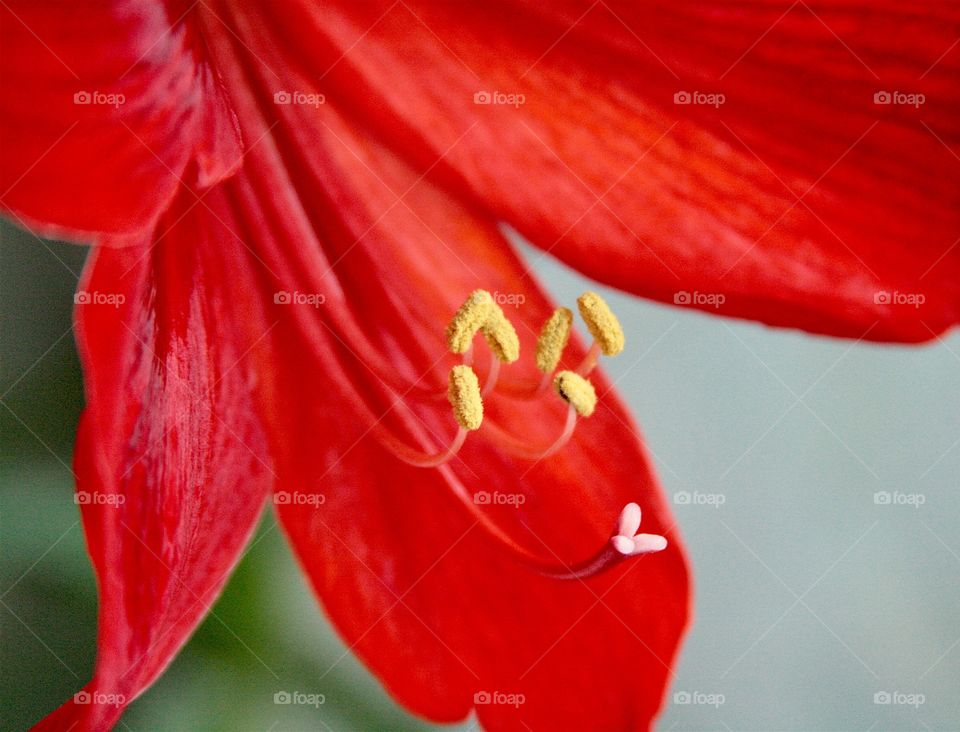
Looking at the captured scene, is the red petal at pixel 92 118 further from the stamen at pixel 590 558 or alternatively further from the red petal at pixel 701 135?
the stamen at pixel 590 558

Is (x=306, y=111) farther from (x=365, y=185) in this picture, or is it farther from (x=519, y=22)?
(x=519, y=22)

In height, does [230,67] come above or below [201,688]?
above

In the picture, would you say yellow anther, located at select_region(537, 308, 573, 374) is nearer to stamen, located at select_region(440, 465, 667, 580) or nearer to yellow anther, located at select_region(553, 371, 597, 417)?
yellow anther, located at select_region(553, 371, 597, 417)

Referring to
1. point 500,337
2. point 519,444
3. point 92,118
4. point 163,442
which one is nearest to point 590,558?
point 519,444

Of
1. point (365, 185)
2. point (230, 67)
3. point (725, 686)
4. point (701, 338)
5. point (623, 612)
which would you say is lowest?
point (725, 686)

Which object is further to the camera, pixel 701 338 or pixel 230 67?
pixel 701 338

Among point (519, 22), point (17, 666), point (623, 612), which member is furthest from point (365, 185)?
point (17, 666)

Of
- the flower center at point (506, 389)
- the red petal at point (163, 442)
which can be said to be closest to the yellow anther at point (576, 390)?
the flower center at point (506, 389)
